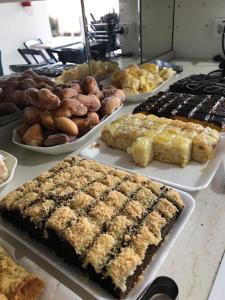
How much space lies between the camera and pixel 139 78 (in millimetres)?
1208

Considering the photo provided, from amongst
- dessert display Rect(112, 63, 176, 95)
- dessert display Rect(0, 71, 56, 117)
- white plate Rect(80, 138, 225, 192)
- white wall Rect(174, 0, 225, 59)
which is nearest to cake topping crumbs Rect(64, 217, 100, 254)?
white plate Rect(80, 138, 225, 192)

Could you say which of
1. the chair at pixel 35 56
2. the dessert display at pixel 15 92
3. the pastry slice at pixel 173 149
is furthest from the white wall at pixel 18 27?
the pastry slice at pixel 173 149

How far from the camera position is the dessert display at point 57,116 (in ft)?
2.58

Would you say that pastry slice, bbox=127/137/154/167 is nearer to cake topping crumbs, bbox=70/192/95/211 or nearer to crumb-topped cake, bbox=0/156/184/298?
crumb-topped cake, bbox=0/156/184/298

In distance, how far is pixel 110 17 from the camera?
156cm

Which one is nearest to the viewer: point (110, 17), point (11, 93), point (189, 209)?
point (189, 209)

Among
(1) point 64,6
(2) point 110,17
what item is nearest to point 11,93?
(1) point 64,6

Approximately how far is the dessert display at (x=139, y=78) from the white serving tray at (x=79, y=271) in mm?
697

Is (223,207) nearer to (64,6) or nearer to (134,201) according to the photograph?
(134,201)

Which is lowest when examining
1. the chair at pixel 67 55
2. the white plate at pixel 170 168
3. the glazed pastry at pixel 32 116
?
the white plate at pixel 170 168

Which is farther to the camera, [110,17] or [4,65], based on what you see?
[110,17]

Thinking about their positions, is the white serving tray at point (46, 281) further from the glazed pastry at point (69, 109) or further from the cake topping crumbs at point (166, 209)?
the glazed pastry at point (69, 109)

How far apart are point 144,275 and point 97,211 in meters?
0.13

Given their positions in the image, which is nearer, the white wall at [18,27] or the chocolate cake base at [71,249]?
the chocolate cake base at [71,249]
